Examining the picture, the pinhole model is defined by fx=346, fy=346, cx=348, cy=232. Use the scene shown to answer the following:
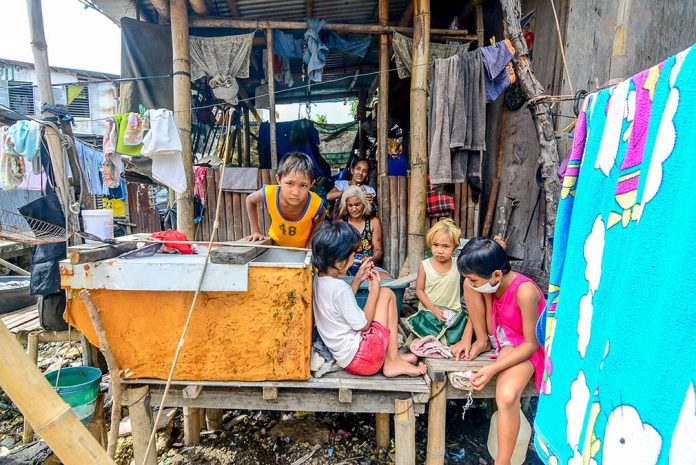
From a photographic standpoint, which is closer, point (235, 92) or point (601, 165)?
point (601, 165)

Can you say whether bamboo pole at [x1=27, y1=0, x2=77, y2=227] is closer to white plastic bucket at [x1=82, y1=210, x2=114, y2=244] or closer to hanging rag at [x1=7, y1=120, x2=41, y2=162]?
white plastic bucket at [x1=82, y1=210, x2=114, y2=244]

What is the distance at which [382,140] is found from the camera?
4926 millimetres

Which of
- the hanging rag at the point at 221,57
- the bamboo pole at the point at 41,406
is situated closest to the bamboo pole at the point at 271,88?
the hanging rag at the point at 221,57

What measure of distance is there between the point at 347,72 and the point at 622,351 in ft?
24.7

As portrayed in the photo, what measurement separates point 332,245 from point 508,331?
141 cm

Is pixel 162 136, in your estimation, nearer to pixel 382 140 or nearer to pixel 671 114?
pixel 382 140

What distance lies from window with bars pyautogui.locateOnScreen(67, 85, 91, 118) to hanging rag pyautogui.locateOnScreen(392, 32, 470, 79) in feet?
48.0

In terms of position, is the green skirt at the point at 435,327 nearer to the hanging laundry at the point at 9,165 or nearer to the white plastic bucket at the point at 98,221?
the white plastic bucket at the point at 98,221

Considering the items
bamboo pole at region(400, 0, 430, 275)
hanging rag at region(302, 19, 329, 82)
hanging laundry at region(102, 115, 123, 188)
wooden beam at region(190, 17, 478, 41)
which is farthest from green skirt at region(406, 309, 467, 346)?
wooden beam at region(190, 17, 478, 41)

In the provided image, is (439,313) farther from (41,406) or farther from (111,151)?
(111,151)

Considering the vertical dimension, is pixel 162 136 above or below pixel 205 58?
below

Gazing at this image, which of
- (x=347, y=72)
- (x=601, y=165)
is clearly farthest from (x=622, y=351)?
(x=347, y=72)

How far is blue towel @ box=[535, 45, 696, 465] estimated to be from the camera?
33.3 inches

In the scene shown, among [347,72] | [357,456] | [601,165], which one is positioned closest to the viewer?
[601,165]
